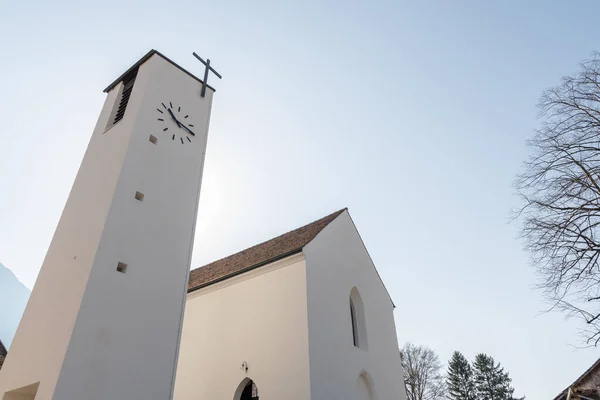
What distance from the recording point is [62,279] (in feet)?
27.9

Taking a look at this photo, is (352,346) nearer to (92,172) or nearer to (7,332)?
(92,172)

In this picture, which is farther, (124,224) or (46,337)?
(124,224)

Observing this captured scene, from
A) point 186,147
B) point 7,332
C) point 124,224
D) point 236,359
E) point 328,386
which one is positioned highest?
point 7,332

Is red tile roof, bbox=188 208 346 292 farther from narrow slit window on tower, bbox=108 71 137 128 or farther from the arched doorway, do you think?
narrow slit window on tower, bbox=108 71 137 128

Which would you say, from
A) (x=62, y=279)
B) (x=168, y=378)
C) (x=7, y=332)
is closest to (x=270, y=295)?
(x=168, y=378)

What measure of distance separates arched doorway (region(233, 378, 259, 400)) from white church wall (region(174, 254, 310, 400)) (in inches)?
6.6

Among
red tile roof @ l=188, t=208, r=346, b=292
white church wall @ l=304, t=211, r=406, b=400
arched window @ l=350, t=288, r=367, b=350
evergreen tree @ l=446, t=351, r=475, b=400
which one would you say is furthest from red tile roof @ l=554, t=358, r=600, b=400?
evergreen tree @ l=446, t=351, r=475, b=400

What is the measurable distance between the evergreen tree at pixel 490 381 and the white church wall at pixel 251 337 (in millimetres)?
40379

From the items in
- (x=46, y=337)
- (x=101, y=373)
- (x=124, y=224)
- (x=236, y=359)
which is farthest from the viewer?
(x=236, y=359)

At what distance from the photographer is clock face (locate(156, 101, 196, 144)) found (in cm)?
1112

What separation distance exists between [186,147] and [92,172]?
8.50 feet

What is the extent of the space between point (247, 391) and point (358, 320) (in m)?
4.84

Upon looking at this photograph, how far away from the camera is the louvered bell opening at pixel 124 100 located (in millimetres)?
11570

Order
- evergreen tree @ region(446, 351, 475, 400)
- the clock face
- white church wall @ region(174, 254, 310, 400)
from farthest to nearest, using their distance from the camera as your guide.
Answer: evergreen tree @ region(446, 351, 475, 400)
white church wall @ region(174, 254, 310, 400)
the clock face
